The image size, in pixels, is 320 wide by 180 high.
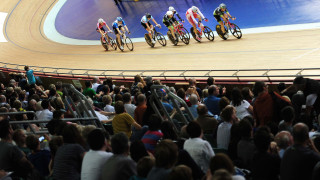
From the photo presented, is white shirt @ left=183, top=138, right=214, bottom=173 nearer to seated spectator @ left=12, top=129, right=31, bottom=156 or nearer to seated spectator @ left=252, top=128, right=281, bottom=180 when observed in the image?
seated spectator @ left=252, top=128, right=281, bottom=180

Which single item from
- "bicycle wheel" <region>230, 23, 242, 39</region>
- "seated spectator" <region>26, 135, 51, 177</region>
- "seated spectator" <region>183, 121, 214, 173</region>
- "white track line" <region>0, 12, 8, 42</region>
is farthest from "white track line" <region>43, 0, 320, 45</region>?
"seated spectator" <region>26, 135, 51, 177</region>

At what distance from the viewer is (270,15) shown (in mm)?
18641

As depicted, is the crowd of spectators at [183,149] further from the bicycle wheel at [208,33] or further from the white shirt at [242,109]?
the bicycle wheel at [208,33]

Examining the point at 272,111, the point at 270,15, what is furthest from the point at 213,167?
the point at 270,15

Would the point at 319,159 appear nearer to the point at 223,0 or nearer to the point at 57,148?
the point at 57,148

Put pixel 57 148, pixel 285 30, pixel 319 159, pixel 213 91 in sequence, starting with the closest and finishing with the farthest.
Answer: pixel 319 159 < pixel 57 148 < pixel 213 91 < pixel 285 30

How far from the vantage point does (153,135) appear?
565 centimetres

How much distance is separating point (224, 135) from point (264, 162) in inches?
57.3

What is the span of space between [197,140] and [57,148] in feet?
5.43

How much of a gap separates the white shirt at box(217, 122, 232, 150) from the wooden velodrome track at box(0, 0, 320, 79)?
6.76 m

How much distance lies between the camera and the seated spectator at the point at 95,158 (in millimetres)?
4688

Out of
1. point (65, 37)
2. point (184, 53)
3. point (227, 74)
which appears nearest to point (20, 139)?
point (227, 74)

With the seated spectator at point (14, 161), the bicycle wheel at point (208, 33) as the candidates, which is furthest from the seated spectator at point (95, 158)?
the bicycle wheel at point (208, 33)

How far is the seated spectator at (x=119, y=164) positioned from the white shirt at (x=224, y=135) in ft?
5.16
